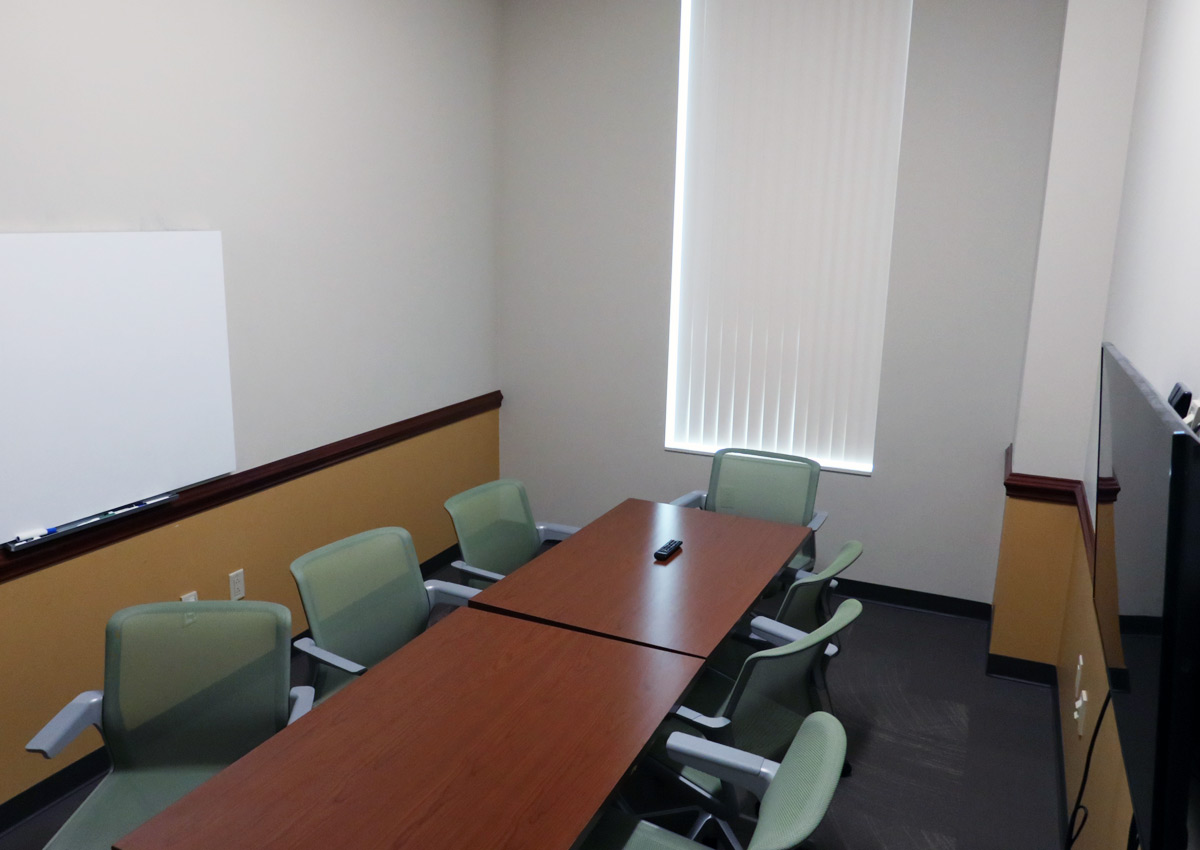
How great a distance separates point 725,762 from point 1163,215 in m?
1.85

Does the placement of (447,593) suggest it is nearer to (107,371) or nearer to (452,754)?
(452,754)

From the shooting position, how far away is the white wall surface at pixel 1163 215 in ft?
6.55

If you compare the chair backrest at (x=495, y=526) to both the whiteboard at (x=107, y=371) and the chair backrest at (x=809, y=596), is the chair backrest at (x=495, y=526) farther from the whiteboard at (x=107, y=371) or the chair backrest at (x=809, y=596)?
the chair backrest at (x=809, y=596)

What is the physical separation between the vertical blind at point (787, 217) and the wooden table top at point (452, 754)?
2626 mm

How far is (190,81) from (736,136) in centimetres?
266

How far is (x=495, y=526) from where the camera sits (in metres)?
3.51

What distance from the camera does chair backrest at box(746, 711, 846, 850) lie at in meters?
1.63

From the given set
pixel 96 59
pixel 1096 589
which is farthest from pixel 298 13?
pixel 1096 589

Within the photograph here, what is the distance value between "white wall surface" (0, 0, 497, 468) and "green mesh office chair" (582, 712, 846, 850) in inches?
91.1

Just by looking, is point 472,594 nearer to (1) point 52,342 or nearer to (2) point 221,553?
(2) point 221,553

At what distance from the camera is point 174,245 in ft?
10.5

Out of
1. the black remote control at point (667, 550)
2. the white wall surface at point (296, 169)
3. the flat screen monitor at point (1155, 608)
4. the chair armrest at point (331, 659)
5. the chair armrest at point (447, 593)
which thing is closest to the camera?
the flat screen monitor at point (1155, 608)

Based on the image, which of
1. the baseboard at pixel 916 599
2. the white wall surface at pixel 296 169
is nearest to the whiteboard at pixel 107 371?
the white wall surface at pixel 296 169

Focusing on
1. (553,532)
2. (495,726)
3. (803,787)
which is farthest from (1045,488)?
(495,726)
